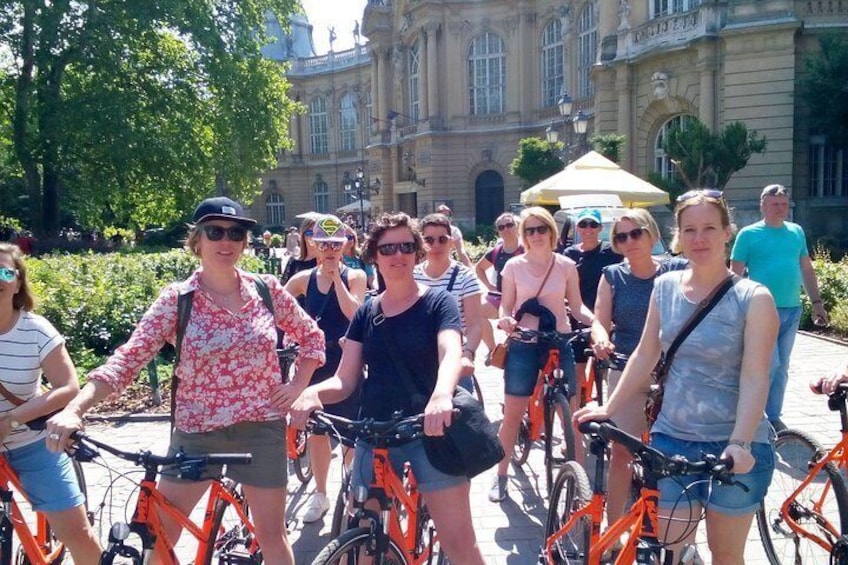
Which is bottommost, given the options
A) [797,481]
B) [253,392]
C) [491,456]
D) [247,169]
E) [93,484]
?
[93,484]

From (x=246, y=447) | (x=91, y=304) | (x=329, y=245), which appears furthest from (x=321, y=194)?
(x=246, y=447)

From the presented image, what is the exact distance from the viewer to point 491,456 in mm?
3041

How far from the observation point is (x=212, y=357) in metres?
3.13

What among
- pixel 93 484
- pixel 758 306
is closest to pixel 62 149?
pixel 93 484

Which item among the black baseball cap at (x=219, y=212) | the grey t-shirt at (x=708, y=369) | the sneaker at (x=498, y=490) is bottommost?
the sneaker at (x=498, y=490)

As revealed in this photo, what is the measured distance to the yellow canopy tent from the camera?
12586mm

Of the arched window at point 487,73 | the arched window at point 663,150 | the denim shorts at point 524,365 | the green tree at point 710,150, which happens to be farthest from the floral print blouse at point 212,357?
the arched window at point 487,73

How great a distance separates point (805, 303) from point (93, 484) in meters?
11.3

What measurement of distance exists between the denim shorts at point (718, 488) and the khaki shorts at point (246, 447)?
5.43 feet

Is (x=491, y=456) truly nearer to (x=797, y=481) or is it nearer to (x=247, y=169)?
(x=797, y=481)

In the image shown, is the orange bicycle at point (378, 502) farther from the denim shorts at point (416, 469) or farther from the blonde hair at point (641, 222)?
the blonde hair at point (641, 222)

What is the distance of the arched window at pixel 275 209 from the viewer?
64.1 metres

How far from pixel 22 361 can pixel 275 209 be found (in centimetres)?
6249

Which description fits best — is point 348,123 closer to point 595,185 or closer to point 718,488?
point 595,185
